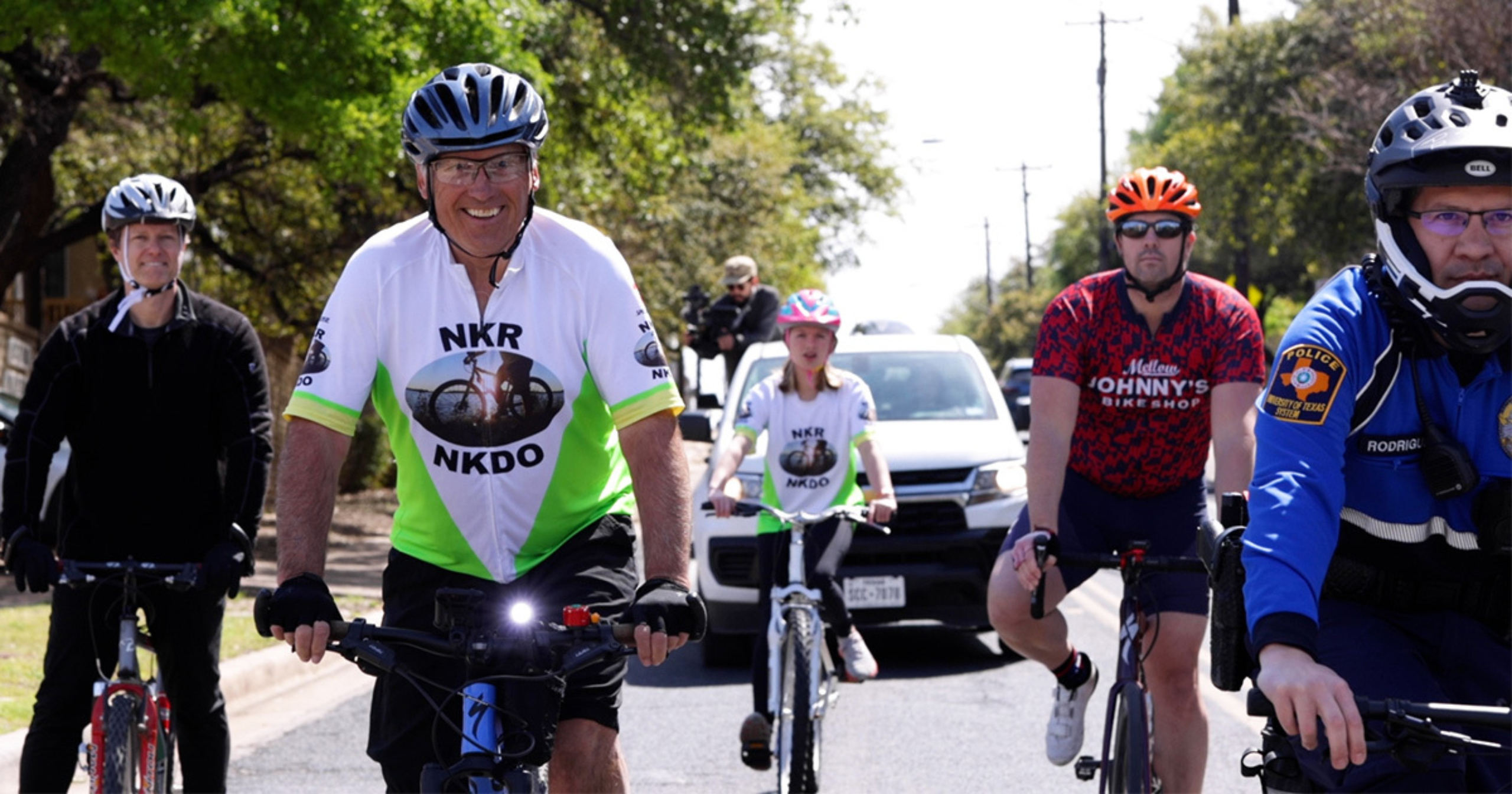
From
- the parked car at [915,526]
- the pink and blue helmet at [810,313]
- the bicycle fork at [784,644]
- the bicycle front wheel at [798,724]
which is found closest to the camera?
the bicycle front wheel at [798,724]

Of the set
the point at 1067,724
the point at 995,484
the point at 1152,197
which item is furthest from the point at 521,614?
the point at 995,484


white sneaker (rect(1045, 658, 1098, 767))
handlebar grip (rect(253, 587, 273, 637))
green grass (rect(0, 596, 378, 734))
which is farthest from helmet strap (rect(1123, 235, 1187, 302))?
green grass (rect(0, 596, 378, 734))

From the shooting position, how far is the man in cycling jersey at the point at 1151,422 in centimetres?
558

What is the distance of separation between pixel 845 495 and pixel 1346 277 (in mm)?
4346

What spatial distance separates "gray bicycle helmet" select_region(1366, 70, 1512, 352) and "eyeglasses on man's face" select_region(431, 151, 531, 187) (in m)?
Answer: 1.71

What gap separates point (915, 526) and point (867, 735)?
6.12 feet

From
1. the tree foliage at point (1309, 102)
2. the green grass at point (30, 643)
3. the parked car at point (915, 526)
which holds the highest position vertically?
the tree foliage at point (1309, 102)

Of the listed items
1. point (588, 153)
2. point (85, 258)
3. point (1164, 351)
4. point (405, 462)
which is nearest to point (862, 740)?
point (1164, 351)

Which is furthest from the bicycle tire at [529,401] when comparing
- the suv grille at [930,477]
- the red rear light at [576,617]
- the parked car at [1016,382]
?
the parked car at [1016,382]

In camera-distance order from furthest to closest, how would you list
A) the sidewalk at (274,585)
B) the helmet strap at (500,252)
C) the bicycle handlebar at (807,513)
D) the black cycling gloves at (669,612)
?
the sidewalk at (274,585) < the bicycle handlebar at (807,513) < the helmet strap at (500,252) < the black cycling gloves at (669,612)

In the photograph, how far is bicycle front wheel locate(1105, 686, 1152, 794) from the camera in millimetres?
5148

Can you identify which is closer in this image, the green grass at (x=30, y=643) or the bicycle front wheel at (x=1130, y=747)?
the bicycle front wheel at (x=1130, y=747)

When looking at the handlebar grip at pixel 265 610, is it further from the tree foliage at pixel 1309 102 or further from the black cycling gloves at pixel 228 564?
the tree foliage at pixel 1309 102

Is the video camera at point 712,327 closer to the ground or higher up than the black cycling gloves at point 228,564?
higher up
